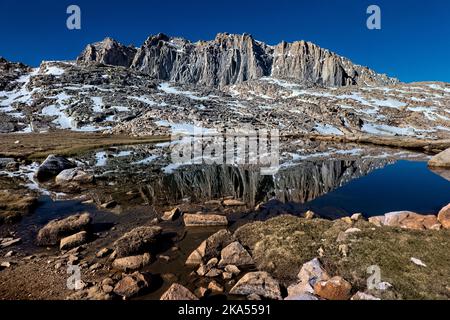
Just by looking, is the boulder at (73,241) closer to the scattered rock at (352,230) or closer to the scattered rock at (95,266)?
the scattered rock at (95,266)

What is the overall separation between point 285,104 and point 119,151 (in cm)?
11733

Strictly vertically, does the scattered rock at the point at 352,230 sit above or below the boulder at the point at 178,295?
above

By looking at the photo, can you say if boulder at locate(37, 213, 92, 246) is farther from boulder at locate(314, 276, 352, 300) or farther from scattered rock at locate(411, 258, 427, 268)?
scattered rock at locate(411, 258, 427, 268)

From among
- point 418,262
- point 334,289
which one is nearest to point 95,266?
point 334,289

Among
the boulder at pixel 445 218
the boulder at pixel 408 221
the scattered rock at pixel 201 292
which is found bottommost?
the scattered rock at pixel 201 292

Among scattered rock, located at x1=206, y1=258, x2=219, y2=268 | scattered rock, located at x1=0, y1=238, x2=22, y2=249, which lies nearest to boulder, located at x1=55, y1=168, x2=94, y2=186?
scattered rock, located at x1=0, y1=238, x2=22, y2=249

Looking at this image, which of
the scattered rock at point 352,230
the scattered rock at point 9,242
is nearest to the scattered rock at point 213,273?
the scattered rock at point 352,230

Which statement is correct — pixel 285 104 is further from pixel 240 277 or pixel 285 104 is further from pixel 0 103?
pixel 240 277

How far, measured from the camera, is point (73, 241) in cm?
1691

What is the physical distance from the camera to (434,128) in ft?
415

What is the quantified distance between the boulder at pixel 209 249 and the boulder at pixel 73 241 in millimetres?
7153

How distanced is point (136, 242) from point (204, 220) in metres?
5.50

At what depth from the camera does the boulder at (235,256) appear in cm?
1439
